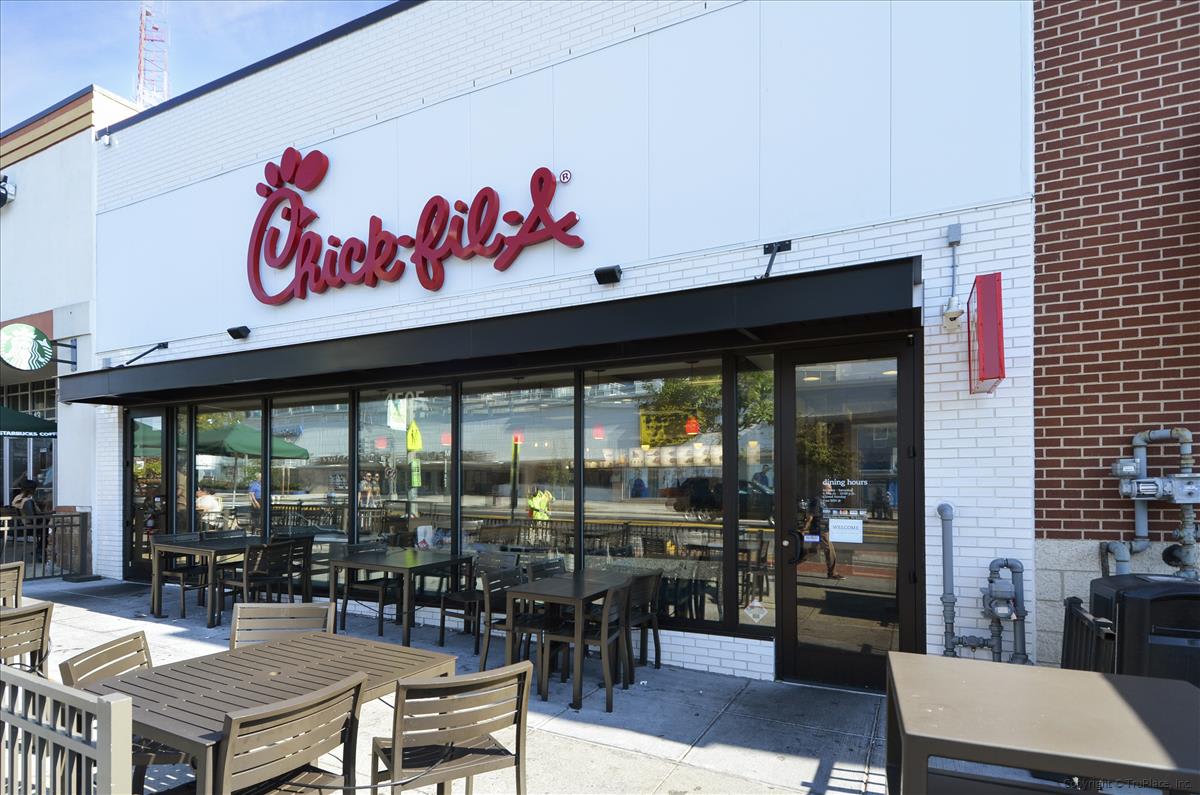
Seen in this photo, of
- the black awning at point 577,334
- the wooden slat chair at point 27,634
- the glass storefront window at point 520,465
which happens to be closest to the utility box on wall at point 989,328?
the black awning at point 577,334

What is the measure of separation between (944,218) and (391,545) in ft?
22.2

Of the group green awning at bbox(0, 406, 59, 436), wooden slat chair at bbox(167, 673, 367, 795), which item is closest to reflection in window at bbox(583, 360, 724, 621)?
wooden slat chair at bbox(167, 673, 367, 795)

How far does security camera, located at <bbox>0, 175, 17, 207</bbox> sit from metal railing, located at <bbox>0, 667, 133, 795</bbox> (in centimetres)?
1399

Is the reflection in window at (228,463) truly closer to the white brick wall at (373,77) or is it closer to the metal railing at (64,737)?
the white brick wall at (373,77)

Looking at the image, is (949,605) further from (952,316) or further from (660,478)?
(660,478)

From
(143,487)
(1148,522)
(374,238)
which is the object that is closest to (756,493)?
(1148,522)

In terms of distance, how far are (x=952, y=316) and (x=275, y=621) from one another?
5003 millimetres

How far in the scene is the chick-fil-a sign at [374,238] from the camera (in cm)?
724

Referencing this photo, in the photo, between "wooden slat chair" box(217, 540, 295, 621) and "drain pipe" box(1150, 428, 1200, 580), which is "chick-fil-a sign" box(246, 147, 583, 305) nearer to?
"wooden slat chair" box(217, 540, 295, 621)

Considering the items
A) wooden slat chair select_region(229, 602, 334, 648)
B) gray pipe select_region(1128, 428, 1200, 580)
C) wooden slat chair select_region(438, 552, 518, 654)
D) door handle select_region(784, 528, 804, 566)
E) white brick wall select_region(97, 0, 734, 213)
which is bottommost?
wooden slat chair select_region(438, 552, 518, 654)

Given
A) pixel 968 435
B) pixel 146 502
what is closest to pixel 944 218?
pixel 968 435

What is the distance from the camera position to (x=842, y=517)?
19.0ft

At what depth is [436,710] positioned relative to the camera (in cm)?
305

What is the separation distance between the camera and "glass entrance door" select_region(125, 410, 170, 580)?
35.7 ft
